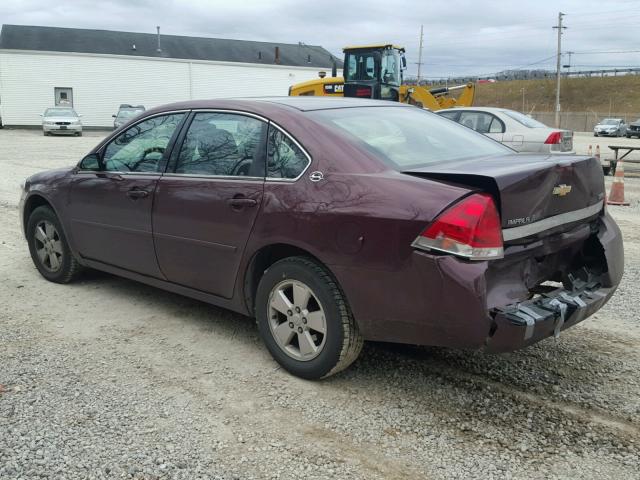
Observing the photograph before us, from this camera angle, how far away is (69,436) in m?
3.08

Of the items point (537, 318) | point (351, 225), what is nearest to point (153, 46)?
point (351, 225)

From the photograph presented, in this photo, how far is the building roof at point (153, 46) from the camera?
44.0 m

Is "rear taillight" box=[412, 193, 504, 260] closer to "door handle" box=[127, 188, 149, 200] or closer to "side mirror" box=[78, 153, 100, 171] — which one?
"door handle" box=[127, 188, 149, 200]

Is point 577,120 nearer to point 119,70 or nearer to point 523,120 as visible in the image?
point 119,70

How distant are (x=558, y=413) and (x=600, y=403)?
29 centimetres

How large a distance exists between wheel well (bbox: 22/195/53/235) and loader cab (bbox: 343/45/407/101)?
1246 centimetres

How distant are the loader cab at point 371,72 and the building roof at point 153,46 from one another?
106ft

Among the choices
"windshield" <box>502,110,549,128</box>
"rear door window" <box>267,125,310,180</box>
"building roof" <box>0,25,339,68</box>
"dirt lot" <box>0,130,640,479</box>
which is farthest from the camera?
"building roof" <box>0,25,339,68</box>

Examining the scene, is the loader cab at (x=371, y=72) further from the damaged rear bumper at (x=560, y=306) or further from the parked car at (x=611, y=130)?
the parked car at (x=611, y=130)

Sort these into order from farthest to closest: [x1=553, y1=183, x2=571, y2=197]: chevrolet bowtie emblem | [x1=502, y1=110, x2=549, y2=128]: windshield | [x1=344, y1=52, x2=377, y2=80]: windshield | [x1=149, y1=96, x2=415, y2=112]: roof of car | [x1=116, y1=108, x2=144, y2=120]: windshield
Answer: [x1=116, y1=108, x2=144, y2=120]: windshield → [x1=344, y1=52, x2=377, y2=80]: windshield → [x1=502, y1=110, x2=549, y2=128]: windshield → [x1=149, y1=96, x2=415, y2=112]: roof of car → [x1=553, y1=183, x2=571, y2=197]: chevrolet bowtie emblem

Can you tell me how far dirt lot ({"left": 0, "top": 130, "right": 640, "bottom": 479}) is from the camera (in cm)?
286

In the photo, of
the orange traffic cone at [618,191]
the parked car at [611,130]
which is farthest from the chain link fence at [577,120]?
the orange traffic cone at [618,191]

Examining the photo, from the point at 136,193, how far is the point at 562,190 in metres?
2.85

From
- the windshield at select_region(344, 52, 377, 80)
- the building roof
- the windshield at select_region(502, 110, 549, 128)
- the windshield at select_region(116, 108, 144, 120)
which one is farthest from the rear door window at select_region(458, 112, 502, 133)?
the building roof
